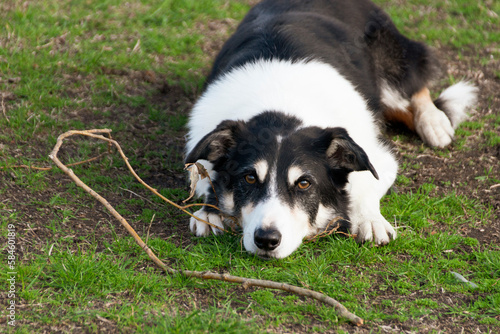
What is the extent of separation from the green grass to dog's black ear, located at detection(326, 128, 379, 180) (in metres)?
0.60

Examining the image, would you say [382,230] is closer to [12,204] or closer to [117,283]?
[117,283]

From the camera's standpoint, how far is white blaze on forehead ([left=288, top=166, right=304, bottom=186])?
382cm

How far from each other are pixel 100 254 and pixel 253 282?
3.66 ft

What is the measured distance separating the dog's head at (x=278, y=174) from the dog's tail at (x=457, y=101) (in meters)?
2.52

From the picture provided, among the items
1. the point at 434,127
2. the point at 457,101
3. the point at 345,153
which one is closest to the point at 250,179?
the point at 345,153

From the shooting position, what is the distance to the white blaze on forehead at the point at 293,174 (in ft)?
12.5

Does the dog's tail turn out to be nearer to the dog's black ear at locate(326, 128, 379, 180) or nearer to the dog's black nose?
the dog's black ear at locate(326, 128, 379, 180)

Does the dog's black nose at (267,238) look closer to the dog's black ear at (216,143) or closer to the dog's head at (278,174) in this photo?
the dog's head at (278,174)

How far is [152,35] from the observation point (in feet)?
24.5

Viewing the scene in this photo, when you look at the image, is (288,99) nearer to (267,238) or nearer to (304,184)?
(304,184)

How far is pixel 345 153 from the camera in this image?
13.3 feet

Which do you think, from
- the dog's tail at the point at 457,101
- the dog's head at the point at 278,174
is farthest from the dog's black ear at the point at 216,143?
the dog's tail at the point at 457,101

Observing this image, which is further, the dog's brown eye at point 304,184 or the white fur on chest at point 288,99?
the white fur on chest at point 288,99

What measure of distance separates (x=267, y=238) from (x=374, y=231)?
1.04m
